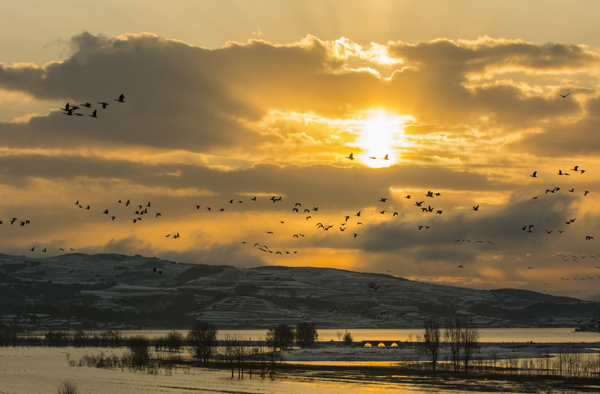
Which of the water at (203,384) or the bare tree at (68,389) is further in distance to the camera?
the water at (203,384)

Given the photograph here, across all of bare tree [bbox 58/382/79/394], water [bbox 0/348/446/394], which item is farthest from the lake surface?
bare tree [bbox 58/382/79/394]

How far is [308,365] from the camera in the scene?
18612cm

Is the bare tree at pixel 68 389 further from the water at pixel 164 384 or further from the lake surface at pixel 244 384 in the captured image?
the water at pixel 164 384

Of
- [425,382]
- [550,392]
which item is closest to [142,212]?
[425,382]

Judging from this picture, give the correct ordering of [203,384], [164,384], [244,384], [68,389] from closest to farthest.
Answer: [68,389] < [203,384] < [244,384] < [164,384]

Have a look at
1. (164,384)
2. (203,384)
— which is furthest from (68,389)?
(203,384)

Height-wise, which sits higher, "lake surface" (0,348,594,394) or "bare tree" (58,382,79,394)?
"bare tree" (58,382,79,394)

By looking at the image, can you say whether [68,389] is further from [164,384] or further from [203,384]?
[203,384]

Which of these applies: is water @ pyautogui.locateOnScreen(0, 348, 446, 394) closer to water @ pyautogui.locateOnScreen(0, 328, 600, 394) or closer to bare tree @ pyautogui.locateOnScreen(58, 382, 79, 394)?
water @ pyautogui.locateOnScreen(0, 328, 600, 394)

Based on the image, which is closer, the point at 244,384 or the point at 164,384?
the point at 244,384

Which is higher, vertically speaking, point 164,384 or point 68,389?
point 68,389

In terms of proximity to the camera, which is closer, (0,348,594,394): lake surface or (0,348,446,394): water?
(0,348,594,394): lake surface

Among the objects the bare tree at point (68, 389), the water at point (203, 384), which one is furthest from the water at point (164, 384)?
the bare tree at point (68, 389)

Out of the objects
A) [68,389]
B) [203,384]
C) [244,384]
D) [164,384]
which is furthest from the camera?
[164,384]
